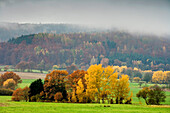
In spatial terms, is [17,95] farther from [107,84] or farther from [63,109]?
[63,109]

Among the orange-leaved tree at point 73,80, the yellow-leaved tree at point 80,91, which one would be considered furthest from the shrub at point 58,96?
the yellow-leaved tree at point 80,91

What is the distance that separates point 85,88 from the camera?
297 ft

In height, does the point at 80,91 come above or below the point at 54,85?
below

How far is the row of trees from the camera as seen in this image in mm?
84438

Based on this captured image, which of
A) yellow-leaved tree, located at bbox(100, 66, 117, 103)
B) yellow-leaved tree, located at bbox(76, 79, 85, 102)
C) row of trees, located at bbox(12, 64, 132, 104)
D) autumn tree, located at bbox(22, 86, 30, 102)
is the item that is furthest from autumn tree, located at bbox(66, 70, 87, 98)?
autumn tree, located at bbox(22, 86, 30, 102)

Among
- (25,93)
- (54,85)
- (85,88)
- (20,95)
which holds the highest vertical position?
(54,85)

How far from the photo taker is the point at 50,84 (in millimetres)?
86500

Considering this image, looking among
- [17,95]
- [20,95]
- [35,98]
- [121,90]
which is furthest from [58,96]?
[121,90]

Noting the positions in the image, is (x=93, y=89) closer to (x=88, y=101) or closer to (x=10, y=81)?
(x=88, y=101)

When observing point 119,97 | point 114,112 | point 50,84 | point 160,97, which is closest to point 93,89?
point 119,97

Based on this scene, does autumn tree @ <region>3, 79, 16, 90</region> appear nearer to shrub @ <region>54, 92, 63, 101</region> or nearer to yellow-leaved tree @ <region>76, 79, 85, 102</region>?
shrub @ <region>54, 92, 63, 101</region>

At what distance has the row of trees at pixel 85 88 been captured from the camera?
84.4 metres

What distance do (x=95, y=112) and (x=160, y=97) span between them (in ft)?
138

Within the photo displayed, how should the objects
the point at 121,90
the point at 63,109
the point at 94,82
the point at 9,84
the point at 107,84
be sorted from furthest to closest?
the point at 9,84, the point at 107,84, the point at 94,82, the point at 121,90, the point at 63,109
